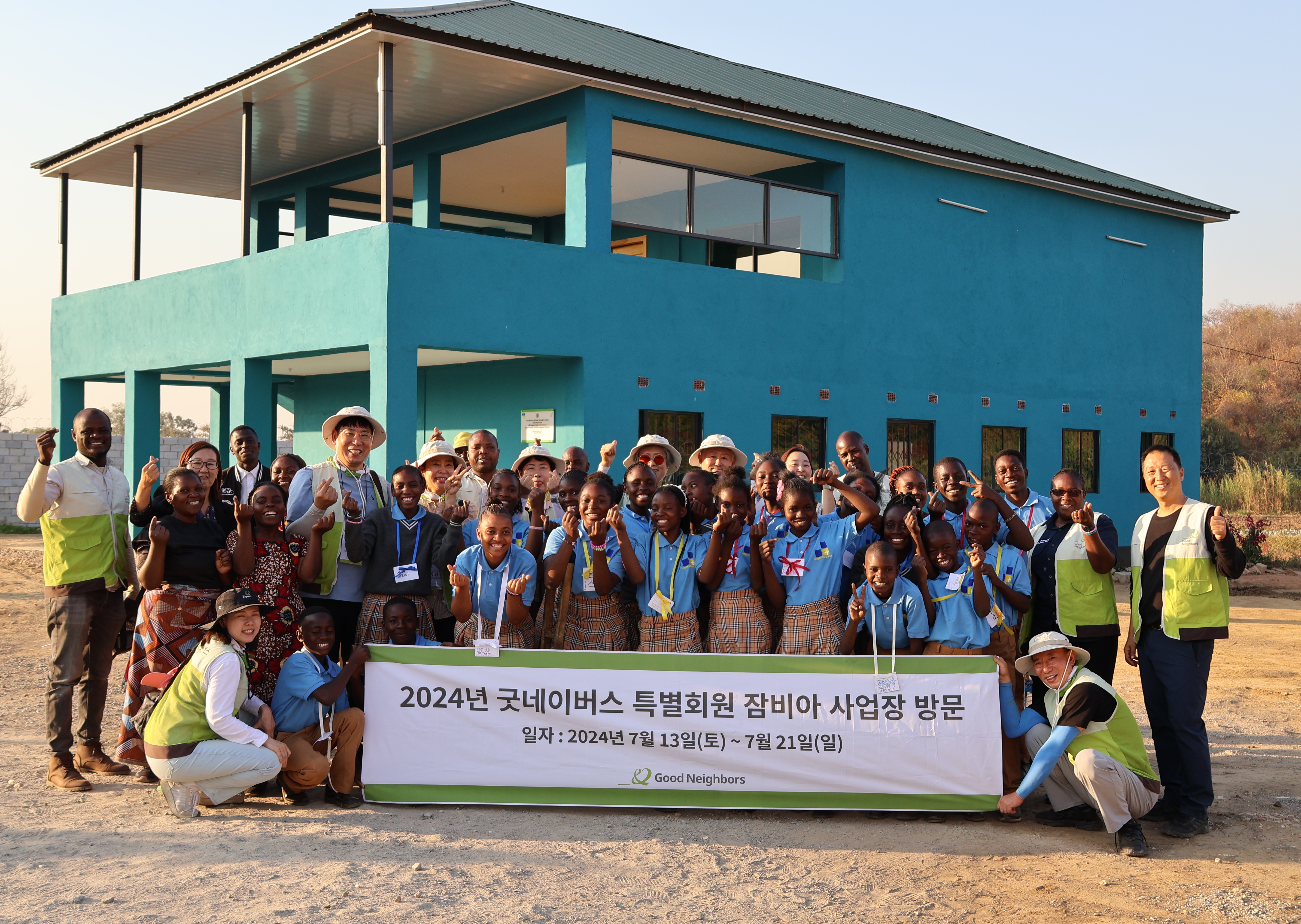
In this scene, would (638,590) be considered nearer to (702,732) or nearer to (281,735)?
(702,732)

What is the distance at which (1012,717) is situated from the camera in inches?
226

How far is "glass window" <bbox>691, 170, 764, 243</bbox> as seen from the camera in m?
14.5

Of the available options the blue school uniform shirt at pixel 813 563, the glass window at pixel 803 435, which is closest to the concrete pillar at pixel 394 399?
the glass window at pixel 803 435

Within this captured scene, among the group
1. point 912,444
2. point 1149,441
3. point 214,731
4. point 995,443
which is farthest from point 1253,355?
point 214,731

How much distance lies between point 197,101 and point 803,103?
8.14m

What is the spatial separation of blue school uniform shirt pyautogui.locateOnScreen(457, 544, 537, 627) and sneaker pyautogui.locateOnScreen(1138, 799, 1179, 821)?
10.8 feet

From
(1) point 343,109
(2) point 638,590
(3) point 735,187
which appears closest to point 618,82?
(3) point 735,187

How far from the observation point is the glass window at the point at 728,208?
14.5 meters

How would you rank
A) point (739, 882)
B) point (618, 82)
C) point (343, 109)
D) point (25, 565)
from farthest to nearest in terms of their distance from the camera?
point (25, 565)
point (343, 109)
point (618, 82)
point (739, 882)

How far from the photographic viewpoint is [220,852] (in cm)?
501

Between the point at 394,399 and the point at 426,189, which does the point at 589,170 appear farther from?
the point at 394,399

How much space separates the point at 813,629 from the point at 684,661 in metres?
0.69

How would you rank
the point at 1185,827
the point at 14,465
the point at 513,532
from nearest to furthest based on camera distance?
the point at 1185,827 → the point at 513,532 → the point at 14,465

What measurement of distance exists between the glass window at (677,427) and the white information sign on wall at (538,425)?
107cm
